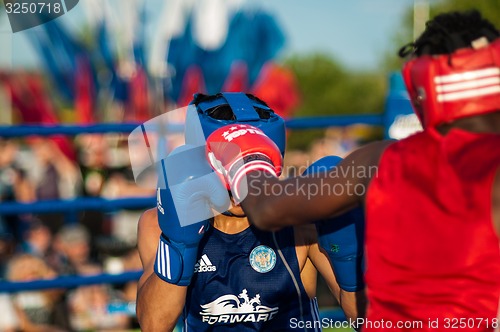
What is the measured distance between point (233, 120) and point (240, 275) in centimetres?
56

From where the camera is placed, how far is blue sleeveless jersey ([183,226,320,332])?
8.57ft

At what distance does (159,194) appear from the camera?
2.32 meters

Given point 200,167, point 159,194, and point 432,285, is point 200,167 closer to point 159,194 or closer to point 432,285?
point 159,194

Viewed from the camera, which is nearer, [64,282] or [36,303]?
[64,282]

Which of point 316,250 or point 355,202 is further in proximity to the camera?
point 316,250

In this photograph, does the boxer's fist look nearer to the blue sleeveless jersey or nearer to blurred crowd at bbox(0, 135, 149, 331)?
the blue sleeveless jersey

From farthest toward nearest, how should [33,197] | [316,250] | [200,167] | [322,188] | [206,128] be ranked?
[33,197], [316,250], [206,128], [200,167], [322,188]

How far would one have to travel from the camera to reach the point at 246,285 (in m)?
2.63

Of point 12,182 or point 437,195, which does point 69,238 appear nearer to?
point 12,182

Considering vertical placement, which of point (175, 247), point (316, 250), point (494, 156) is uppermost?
point (494, 156)

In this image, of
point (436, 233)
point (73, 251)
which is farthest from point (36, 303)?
point (436, 233)

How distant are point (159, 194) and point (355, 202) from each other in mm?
709

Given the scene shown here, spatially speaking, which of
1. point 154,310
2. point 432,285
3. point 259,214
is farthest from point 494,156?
point 154,310

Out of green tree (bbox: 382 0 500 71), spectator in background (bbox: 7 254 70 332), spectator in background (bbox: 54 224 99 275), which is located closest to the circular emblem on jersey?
spectator in background (bbox: 7 254 70 332)
